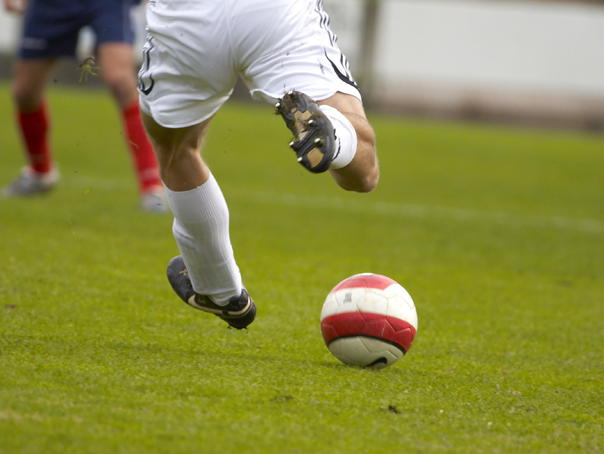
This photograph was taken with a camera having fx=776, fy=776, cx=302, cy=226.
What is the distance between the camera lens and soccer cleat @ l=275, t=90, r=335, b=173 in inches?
79.0

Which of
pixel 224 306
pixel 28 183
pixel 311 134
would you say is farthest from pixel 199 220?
pixel 28 183

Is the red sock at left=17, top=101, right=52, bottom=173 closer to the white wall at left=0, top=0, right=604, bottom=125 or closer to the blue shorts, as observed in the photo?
the blue shorts

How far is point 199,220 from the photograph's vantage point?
255 centimetres

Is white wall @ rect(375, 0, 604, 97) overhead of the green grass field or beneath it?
beneath

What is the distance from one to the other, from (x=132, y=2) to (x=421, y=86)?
41.8 ft

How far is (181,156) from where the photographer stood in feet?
8.31

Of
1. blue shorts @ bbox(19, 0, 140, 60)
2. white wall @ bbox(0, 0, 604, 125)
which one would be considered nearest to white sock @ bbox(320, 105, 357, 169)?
blue shorts @ bbox(19, 0, 140, 60)

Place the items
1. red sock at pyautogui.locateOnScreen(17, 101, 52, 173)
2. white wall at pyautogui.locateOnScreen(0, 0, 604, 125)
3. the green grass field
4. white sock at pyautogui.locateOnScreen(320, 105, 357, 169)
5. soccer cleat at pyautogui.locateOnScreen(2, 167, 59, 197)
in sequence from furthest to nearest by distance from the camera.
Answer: white wall at pyautogui.locateOnScreen(0, 0, 604, 125), soccer cleat at pyautogui.locateOnScreen(2, 167, 59, 197), red sock at pyautogui.locateOnScreen(17, 101, 52, 173), white sock at pyautogui.locateOnScreen(320, 105, 357, 169), the green grass field

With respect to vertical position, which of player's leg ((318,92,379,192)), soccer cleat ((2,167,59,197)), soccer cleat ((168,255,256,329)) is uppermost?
player's leg ((318,92,379,192))

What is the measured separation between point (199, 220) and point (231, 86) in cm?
45

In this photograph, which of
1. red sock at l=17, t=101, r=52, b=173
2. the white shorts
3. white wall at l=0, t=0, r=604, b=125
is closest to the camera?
the white shorts

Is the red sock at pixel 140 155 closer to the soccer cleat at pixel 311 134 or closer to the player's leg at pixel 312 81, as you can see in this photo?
the player's leg at pixel 312 81

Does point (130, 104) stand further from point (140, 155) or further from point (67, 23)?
point (67, 23)

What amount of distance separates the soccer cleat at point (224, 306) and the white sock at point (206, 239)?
0.10 ft
